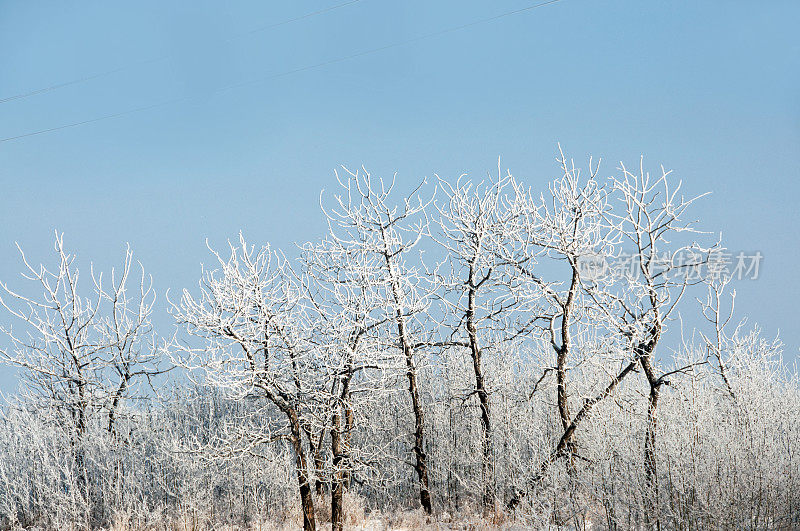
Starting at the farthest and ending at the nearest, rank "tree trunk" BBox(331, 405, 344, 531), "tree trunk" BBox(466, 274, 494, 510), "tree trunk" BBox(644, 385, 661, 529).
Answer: "tree trunk" BBox(466, 274, 494, 510)
"tree trunk" BBox(331, 405, 344, 531)
"tree trunk" BBox(644, 385, 661, 529)

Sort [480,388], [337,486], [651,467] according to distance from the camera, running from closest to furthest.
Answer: [651,467]
[337,486]
[480,388]

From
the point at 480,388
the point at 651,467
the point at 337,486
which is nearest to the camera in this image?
the point at 651,467

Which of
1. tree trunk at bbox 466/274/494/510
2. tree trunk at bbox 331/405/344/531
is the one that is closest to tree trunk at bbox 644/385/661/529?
tree trunk at bbox 466/274/494/510

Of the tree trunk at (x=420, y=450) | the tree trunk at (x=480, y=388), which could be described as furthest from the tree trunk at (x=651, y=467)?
the tree trunk at (x=420, y=450)

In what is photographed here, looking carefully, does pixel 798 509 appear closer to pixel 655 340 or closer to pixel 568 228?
pixel 655 340

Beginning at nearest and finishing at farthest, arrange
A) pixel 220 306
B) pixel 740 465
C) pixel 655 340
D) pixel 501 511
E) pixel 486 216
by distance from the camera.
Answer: pixel 740 465 < pixel 655 340 < pixel 220 306 < pixel 501 511 < pixel 486 216

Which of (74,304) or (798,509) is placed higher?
(74,304)

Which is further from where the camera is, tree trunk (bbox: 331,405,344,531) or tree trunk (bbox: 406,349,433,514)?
tree trunk (bbox: 406,349,433,514)

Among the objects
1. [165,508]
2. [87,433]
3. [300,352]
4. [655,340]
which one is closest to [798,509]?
[655,340]

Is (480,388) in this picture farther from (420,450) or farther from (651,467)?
(651,467)

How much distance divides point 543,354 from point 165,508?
7.76 m

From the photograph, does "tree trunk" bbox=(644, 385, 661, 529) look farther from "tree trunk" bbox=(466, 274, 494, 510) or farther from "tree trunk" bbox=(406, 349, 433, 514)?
"tree trunk" bbox=(406, 349, 433, 514)

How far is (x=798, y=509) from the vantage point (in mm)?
8484

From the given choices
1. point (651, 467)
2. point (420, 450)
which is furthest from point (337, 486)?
point (651, 467)
